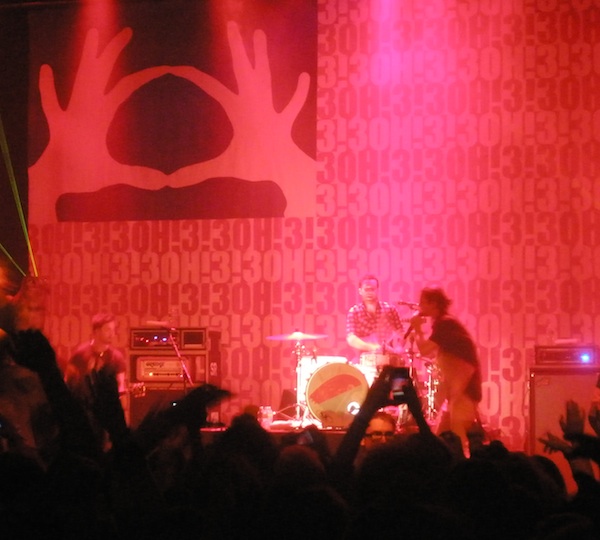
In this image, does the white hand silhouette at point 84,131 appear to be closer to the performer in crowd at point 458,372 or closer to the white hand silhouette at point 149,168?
the white hand silhouette at point 149,168

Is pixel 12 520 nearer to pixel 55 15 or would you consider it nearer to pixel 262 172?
pixel 262 172

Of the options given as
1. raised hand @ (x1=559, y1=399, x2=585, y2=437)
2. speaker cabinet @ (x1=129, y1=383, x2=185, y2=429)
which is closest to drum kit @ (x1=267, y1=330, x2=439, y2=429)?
speaker cabinet @ (x1=129, y1=383, x2=185, y2=429)

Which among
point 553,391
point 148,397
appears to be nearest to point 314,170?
point 148,397

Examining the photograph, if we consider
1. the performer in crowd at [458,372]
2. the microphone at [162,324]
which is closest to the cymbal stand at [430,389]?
the performer in crowd at [458,372]

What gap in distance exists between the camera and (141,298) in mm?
9555

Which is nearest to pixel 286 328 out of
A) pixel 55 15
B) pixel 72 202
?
pixel 72 202

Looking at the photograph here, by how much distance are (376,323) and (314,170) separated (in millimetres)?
1864

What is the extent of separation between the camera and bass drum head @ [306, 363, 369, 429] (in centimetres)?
816

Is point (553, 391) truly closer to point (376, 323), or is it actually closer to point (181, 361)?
point (376, 323)

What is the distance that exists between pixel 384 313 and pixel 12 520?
7.36 metres

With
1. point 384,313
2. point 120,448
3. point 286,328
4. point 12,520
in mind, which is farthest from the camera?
point 286,328

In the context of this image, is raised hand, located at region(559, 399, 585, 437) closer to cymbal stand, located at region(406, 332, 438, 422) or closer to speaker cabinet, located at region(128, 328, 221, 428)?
cymbal stand, located at region(406, 332, 438, 422)

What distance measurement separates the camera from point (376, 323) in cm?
869

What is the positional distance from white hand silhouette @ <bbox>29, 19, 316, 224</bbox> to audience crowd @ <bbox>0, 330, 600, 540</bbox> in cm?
751
